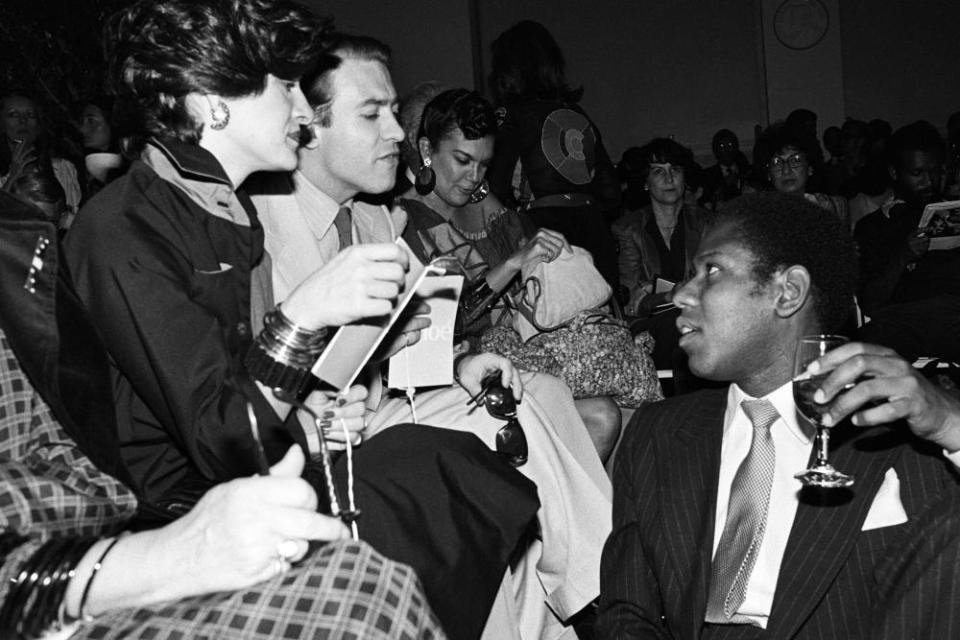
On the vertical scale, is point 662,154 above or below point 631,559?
above

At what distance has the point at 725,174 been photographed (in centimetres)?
866

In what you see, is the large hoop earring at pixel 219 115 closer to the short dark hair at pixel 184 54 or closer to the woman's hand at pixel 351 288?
the short dark hair at pixel 184 54

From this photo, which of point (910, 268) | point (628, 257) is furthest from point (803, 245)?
point (628, 257)

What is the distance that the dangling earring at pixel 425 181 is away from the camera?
151 inches

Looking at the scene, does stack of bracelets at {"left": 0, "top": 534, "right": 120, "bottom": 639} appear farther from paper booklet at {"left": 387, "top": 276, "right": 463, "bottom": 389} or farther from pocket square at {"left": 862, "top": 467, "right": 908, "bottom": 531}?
pocket square at {"left": 862, "top": 467, "right": 908, "bottom": 531}

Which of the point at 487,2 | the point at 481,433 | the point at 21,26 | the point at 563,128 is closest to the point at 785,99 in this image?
the point at 487,2

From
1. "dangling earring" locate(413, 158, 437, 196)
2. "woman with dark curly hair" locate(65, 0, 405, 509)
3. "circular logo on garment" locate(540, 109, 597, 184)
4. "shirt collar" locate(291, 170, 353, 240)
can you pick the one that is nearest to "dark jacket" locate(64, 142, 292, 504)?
"woman with dark curly hair" locate(65, 0, 405, 509)

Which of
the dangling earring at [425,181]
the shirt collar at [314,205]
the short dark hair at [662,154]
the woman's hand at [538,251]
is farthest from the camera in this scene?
the short dark hair at [662,154]

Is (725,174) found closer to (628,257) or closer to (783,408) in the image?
(628,257)

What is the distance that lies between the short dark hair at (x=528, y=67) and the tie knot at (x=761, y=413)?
9.17ft

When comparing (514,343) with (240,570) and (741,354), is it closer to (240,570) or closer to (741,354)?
(741,354)

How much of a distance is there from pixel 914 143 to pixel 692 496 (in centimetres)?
355

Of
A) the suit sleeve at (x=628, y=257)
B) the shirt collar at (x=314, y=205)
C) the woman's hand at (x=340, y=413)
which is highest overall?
the shirt collar at (x=314, y=205)

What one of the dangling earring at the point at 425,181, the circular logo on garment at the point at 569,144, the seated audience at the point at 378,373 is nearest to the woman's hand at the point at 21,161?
the dangling earring at the point at 425,181
